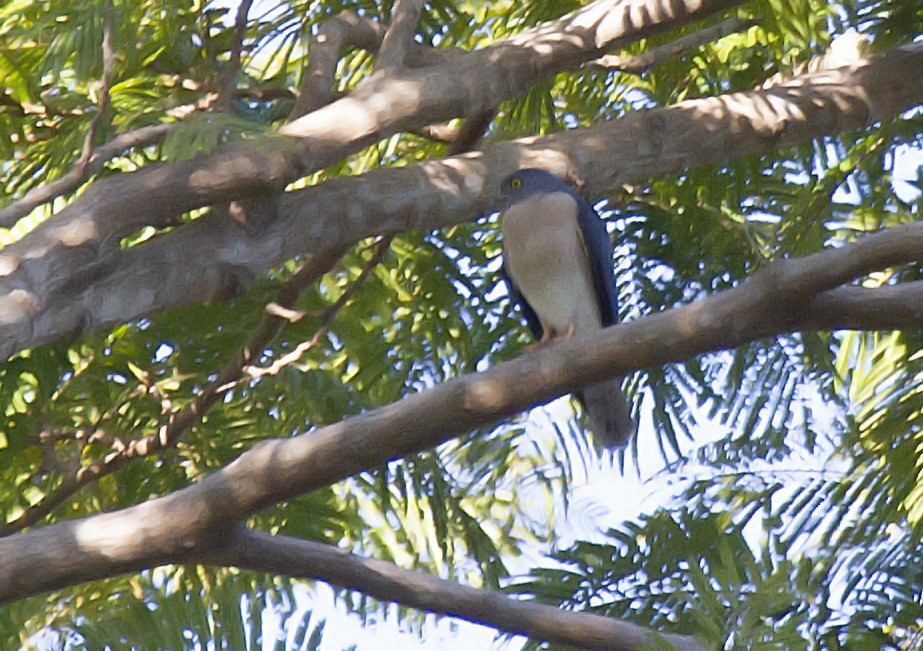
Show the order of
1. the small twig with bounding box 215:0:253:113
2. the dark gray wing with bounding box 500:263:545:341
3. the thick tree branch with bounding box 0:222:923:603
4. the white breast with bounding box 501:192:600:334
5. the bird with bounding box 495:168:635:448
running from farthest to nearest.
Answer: the dark gray wing with bounding box 500:263:545:341 < the white breast with bounding box 501:192:600:334 < the bird with bounding box 495:168:635:448 < the small twig with bounding box 215:0:253:113 < the thick tree branch with bounding box 0:222:923:603

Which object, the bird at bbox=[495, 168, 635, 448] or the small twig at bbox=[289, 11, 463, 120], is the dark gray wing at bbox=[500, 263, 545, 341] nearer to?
the bird at bbox=[495, 168, 635, 448]

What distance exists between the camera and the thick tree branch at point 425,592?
10.7 ft

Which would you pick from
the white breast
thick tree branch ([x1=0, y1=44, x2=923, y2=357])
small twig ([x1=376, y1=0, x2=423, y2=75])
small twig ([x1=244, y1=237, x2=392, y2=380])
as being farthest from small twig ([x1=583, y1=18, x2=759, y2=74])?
small twig ([x1=244, y1=237, x2=392, y2=380])

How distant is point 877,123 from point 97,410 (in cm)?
260

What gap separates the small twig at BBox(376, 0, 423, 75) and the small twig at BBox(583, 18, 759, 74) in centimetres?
66

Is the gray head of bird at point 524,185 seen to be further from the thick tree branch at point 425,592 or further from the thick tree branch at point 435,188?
the thick tree branch at point 425,592

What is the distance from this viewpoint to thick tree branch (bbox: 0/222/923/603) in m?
2.99

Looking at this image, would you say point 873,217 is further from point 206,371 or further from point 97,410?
point 97,410

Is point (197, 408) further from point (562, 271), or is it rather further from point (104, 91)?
point (562, 271)

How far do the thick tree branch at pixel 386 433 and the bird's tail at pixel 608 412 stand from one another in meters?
1.39

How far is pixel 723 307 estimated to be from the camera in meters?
2.98

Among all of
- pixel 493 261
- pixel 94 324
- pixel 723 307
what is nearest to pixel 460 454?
pixel 493 261

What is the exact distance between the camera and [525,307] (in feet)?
16.4

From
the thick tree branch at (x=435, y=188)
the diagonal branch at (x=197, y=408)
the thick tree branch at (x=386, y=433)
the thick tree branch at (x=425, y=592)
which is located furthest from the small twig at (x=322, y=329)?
the thick tree branch at (x=386, y=433)
